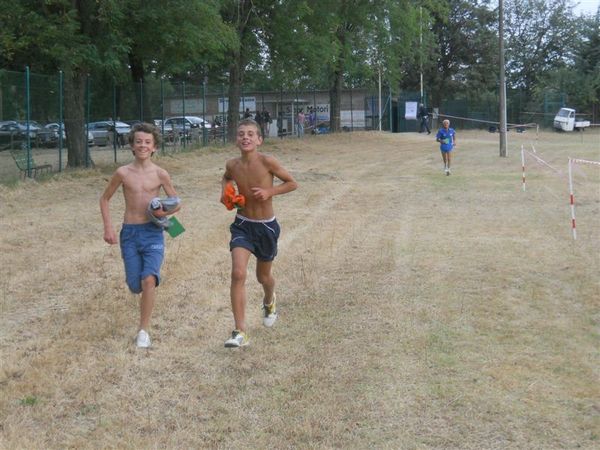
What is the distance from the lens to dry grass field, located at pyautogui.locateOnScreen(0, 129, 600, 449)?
15.4 feet

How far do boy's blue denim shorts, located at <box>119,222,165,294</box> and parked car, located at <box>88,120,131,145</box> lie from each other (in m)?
15.9

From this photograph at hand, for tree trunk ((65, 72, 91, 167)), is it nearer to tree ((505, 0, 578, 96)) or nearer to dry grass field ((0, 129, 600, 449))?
dry grass field ((0, 129, 600, 449))

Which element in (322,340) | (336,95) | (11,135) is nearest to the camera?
(322,340)

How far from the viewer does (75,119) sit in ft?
63.4

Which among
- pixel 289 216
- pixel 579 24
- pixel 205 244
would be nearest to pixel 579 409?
pixel 205 244

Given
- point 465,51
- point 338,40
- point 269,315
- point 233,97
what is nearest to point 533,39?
point 465,51

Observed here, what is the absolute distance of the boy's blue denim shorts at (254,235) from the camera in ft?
20.8

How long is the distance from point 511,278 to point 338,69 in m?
32.1

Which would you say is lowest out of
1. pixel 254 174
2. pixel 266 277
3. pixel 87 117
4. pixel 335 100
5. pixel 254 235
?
pixel 266 277

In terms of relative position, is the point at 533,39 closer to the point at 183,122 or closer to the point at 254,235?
the point at 183,122

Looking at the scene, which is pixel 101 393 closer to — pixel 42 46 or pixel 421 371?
pixel 421 371

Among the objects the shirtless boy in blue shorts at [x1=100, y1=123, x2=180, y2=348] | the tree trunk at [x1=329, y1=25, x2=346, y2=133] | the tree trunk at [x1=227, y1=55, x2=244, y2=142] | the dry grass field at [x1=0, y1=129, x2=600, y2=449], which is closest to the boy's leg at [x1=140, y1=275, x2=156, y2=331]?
the shirtless boy in blue shorts at [x1=100, y1=123, x2=180, y2=348]

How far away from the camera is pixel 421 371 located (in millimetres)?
5645

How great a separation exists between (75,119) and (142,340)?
1429 centimetres
